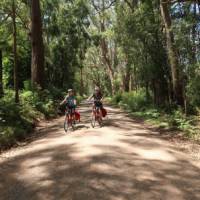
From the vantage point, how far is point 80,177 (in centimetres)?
803

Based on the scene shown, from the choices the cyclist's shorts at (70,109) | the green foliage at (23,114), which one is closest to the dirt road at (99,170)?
the green foliage at (23,114)

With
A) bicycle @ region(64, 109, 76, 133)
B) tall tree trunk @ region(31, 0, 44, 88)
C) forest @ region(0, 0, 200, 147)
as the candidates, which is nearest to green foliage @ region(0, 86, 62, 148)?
forest @ region(0, 0, 200, 147)

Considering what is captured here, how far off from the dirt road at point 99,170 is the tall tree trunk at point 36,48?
41.6 ft

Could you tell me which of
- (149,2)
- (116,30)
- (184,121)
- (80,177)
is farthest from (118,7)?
(80,177)

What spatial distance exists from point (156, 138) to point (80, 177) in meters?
5.83

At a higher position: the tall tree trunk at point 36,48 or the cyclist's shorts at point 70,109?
the tall tree trunk at point 36,48

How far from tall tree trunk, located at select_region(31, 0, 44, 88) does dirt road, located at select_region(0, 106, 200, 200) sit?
1266 centimetres

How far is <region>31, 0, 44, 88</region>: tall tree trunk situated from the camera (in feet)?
83.1

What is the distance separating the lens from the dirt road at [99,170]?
7105 millimetres

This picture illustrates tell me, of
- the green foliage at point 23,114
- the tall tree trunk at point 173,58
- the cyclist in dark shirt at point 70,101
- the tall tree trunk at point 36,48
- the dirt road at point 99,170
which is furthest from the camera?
the tall tree trunk at point 36,48

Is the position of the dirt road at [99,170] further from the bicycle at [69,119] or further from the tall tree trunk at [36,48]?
the tall tree trunk at [36,48]

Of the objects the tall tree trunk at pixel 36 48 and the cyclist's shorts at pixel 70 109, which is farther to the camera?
the tall tree trunk at pixel 36 48

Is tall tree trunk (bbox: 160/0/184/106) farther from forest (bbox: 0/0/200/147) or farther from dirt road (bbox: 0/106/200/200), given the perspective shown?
dirt road (bbox: 0/106/200/200)

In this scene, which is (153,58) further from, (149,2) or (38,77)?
(38,77)
